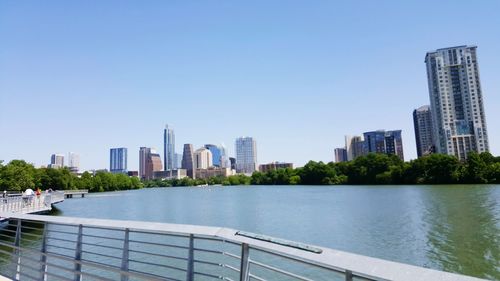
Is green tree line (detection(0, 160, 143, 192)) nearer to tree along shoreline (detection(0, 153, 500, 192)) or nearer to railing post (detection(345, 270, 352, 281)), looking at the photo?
tree along shoreline (detection(0, 153, 500, 192))

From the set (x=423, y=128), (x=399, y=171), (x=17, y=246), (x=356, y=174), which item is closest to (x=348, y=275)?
(x=17, y=246)

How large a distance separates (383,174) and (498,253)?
88.9m

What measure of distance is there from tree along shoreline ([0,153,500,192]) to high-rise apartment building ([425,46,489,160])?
3982 cm

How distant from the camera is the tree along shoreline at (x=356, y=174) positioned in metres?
77.7

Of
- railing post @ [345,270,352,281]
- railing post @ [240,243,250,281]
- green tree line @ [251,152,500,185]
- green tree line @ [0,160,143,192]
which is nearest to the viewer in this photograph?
railing post @ [345,270,352,281]

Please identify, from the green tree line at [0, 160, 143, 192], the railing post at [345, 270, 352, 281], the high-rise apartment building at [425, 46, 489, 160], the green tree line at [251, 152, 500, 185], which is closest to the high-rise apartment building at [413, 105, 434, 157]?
the high-rise apartment building at [425, 46, 489, 160]

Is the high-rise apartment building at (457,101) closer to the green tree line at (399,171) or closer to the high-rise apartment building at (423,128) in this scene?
the high-rise apartment building at (423,128)

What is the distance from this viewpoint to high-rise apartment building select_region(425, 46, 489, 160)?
13650 cm

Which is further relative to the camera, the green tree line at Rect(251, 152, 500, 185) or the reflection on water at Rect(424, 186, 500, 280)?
the green tree line at Rect(251, 152, 500, 185)

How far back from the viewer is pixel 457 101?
14262 centimetres

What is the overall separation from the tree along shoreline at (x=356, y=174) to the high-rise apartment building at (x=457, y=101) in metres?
39.8

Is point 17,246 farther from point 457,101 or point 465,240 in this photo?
point 457,101

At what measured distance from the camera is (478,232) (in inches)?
917

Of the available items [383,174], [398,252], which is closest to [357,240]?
[398,252]
